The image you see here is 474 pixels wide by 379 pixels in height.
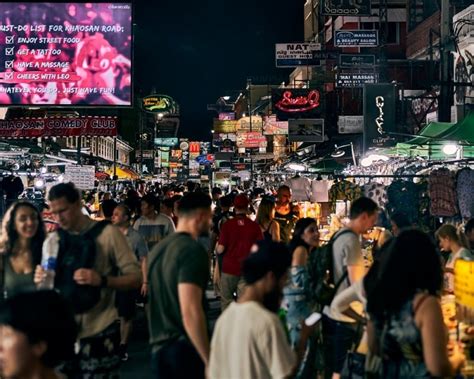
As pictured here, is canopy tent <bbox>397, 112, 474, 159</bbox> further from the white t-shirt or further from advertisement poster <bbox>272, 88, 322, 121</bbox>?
advertisement poster <bbox>272, 88, 322, 121</bbox>

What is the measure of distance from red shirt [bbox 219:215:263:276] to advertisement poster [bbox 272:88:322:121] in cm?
2463

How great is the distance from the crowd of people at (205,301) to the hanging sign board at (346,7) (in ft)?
66.1

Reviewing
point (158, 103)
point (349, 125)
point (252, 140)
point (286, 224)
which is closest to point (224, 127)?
point (158, 103)

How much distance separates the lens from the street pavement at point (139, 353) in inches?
400

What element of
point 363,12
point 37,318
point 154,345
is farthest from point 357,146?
point 37,318

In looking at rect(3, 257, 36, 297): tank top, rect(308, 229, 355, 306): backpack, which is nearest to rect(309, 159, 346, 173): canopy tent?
rect(308, 229, 355, 306): backpack

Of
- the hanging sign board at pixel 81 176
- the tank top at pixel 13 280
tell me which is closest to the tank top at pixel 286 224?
the hanging sign board at pixel 81 176

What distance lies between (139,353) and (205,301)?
586 centimetres

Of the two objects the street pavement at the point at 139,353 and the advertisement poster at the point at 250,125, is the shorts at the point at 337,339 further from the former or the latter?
the advertisement poster at the point at 250,125

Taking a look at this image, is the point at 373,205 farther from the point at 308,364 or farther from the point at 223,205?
the point at 223,205

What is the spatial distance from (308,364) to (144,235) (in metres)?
5.00

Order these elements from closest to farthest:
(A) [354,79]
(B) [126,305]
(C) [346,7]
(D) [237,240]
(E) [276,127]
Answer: (B) [126,305], (D) [237,240], (C) [346,7], (A) [354,79], (E) [276,127]

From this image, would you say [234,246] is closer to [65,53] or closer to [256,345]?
[256,345]

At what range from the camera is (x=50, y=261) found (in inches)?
235
